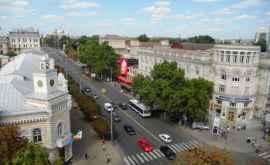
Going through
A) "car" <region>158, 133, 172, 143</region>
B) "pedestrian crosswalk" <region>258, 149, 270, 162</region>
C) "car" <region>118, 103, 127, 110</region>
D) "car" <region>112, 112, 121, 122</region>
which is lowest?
"pedestrian crosswalk" <region>258, 149, 270, 162</region>

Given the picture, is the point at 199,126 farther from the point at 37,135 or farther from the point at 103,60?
the point at 103,60

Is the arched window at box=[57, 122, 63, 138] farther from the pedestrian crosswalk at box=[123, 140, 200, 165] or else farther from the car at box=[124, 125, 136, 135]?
the car at box=[124, 125, 136, 135]

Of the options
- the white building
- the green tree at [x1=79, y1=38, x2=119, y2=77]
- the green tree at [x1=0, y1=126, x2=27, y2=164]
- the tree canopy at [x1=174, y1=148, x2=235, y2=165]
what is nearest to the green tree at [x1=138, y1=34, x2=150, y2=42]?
the green tree at [x1=79, y1=38, x2=119, y2=77]

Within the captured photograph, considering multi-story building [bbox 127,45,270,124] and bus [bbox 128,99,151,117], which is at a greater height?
multi-story building [bbox 127,45,270,124]

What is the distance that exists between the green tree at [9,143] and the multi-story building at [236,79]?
4496 cm

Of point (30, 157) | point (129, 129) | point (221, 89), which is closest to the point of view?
point (30, 157)

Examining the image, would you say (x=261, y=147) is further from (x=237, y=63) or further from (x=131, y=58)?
(x=131, y=58)

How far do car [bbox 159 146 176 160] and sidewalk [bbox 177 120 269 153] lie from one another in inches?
370

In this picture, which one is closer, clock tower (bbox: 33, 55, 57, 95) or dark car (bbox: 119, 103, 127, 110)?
clock tower (bbox: 33, 55, 57, 95)

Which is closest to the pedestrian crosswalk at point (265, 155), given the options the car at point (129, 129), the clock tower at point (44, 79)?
the car at point (129, 129)

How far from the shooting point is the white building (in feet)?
97.3

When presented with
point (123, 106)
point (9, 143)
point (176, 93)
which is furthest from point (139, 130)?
point (9, 143)

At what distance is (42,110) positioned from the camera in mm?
30297

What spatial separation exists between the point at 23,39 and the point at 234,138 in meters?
165
